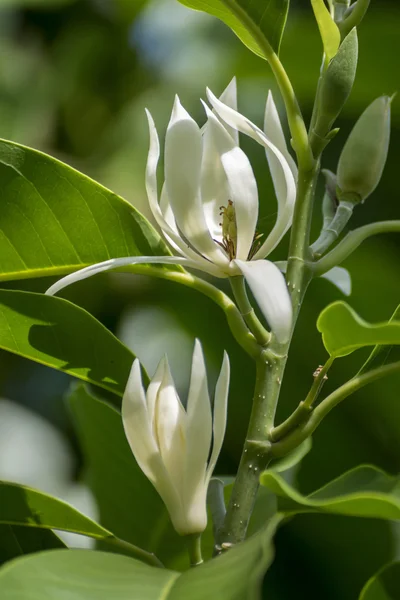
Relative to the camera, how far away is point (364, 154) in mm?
881

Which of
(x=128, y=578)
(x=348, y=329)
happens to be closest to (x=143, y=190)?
(x=348, y=329)

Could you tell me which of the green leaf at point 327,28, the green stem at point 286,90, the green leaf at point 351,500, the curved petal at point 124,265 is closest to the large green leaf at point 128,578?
the green leaf at point 351,500

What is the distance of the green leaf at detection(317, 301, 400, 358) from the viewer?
2.26 feet

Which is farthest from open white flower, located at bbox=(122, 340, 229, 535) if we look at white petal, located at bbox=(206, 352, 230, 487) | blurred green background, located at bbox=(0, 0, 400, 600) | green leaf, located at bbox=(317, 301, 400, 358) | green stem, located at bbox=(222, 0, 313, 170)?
blurred green background, located at bbox=(0, 0, 400, 600)

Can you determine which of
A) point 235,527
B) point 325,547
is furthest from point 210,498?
point 325,547

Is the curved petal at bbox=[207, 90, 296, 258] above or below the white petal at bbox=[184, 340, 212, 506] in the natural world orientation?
above

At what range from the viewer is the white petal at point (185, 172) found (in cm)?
78

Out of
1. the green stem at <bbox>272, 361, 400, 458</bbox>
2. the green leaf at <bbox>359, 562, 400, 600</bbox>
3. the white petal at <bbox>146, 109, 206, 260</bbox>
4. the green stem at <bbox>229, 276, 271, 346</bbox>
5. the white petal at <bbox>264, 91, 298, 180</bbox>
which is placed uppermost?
the white petal at <bbox>264, 91, 298, 180</bbox>

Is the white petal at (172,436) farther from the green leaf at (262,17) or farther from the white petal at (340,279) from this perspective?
the white petal at (340,279)

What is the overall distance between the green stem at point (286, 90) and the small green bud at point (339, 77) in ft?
0.09

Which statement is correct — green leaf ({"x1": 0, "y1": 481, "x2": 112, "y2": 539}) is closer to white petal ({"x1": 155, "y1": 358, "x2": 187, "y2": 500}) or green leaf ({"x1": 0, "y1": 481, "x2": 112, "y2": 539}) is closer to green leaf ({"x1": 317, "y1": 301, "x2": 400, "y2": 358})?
white petal ({"x1": 155, "y1": 358, "x2": 187, "y2": 500})

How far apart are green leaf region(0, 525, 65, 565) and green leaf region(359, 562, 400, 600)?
0.36 m

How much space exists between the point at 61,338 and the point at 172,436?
0.67 feet

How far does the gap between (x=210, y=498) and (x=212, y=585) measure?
0.24 metres
